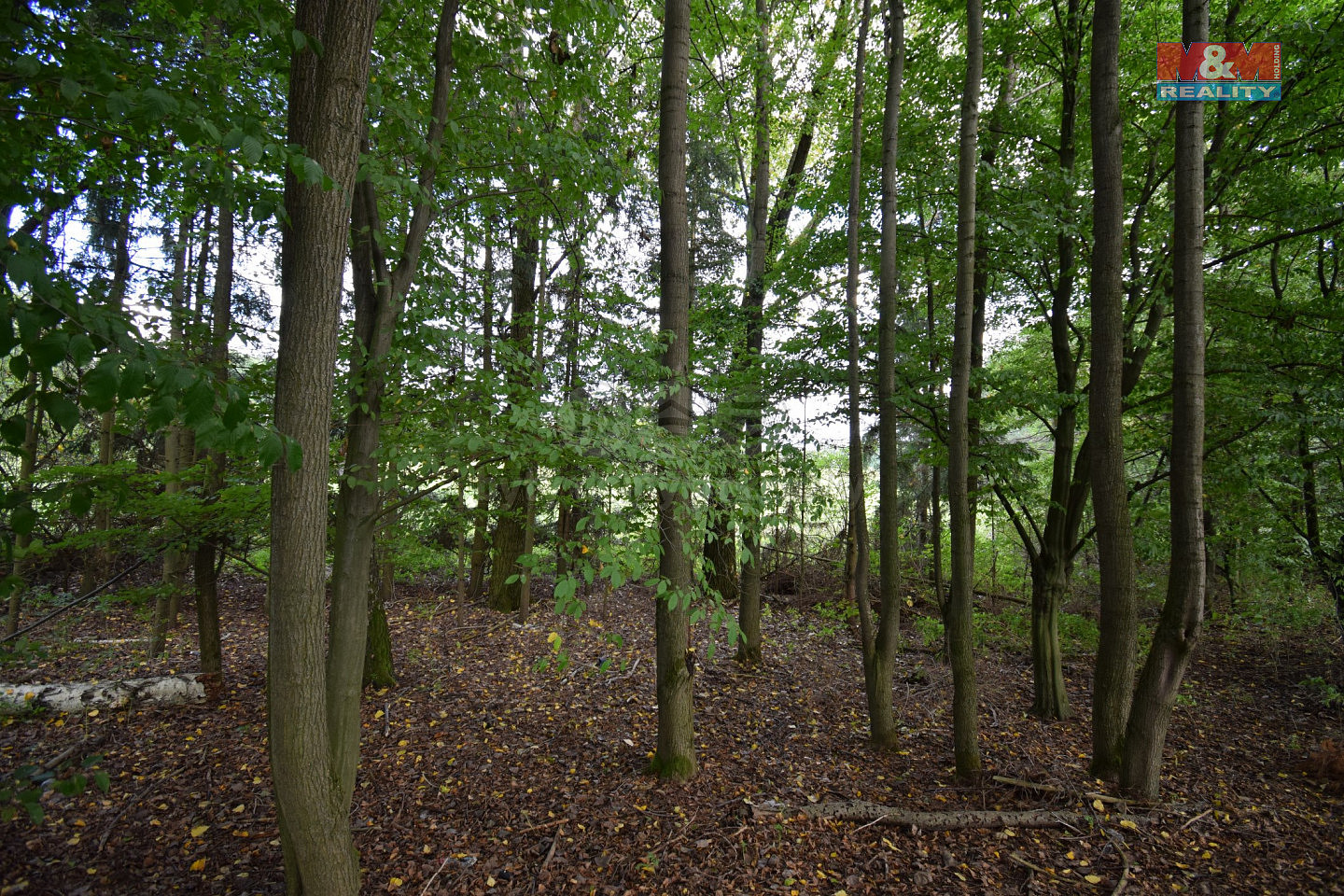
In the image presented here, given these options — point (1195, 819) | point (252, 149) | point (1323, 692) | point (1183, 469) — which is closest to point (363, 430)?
point (252, 149)

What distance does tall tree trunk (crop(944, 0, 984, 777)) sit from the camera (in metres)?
4.64

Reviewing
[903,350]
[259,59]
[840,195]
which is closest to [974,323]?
[903,350]

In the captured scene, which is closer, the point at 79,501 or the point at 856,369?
the point at 79,501

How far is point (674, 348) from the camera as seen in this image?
419cm

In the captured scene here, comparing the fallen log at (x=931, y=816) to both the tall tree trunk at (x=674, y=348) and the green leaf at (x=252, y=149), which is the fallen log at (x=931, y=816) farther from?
the green leaf at (x=252, y=149)

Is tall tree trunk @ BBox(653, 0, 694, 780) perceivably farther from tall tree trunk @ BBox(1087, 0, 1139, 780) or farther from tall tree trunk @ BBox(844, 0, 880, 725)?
tall tree trunk @ BBox(1087, 0, 1139, 780)

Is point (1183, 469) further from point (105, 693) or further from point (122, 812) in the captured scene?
point (105, 693)

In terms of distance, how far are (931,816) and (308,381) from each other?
477 cm

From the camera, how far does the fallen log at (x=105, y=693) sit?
5.25 m

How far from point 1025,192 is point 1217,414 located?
3308 mm

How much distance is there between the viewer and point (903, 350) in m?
6.36

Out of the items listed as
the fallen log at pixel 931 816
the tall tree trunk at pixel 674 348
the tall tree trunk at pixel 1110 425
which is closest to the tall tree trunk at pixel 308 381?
the tall tree trunk at pixel 674 348

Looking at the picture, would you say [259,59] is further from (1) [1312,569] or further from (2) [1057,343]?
(1) [1312,569]

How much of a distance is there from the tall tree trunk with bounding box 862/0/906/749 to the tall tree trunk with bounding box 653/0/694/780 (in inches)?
74.4
